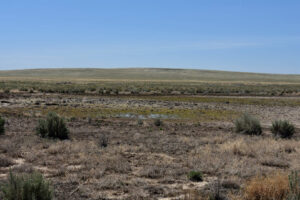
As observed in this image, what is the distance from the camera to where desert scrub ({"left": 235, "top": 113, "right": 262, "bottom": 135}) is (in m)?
17.4

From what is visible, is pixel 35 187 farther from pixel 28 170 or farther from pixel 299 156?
pixel 299 156

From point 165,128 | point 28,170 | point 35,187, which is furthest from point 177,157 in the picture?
point 165,128

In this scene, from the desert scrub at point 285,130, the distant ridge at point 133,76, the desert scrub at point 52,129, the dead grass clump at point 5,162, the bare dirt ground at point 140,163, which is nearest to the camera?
the bare dirt ground at point 140,163

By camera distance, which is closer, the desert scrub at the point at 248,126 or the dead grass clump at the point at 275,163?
the dead grass clump at the point at 275,163

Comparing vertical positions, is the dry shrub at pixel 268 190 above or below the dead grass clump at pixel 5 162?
above

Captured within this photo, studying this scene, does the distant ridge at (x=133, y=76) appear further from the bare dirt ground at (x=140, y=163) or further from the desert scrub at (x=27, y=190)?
the desert scrub at (x=27, y=190)

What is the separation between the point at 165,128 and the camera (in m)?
19.2

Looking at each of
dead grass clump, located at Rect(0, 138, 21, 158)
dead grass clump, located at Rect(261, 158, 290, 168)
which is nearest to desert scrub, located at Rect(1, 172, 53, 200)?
dead grass clump, located at Rect(0, 138, 21, 158)

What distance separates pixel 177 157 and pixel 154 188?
3404 mm

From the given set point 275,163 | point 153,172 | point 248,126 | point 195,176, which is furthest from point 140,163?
point 248,126

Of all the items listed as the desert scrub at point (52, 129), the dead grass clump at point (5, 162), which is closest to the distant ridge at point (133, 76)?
the desert scrub at point (52, 129)

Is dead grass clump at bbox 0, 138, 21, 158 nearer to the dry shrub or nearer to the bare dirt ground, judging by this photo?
the bare dirt ground

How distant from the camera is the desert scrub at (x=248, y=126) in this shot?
684 inches

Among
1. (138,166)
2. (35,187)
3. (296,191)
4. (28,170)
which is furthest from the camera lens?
(138,166)
